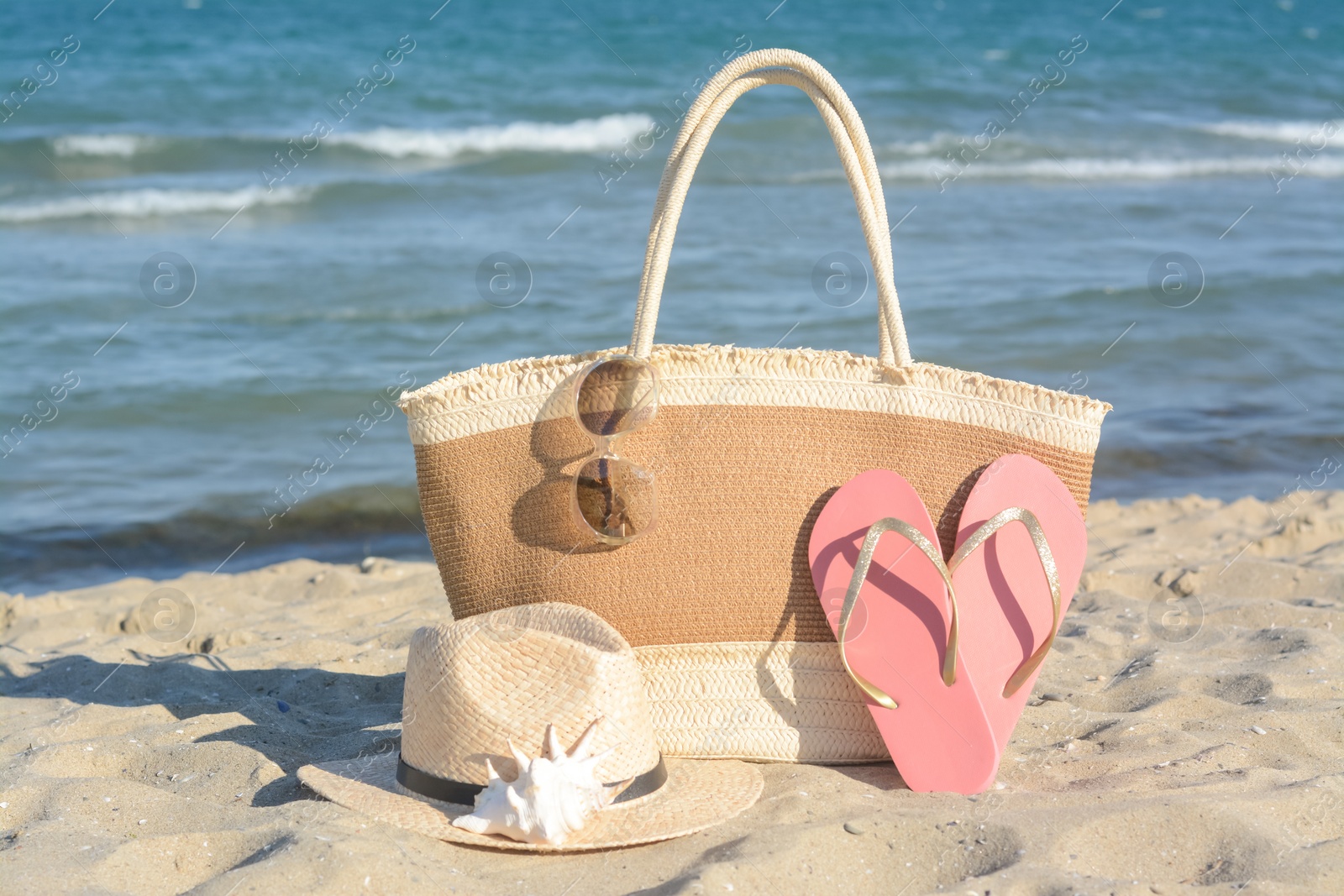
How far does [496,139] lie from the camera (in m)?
14.2

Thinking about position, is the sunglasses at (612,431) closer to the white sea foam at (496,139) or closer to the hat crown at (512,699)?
the hat crown at (512,699)

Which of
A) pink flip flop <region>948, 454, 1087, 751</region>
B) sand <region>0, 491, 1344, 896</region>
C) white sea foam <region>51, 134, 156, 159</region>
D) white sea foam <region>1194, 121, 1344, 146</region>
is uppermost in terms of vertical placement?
white sea foam <region>1194, 121, 1344, 146</region>

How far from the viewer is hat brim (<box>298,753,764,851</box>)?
2.19 meters

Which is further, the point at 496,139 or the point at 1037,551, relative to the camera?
the point at 496,139

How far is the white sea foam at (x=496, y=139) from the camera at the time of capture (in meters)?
14.0

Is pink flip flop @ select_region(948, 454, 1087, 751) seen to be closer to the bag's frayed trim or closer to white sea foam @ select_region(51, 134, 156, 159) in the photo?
the bag's frayed trim

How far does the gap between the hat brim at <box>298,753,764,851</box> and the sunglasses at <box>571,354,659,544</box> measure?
0.56m

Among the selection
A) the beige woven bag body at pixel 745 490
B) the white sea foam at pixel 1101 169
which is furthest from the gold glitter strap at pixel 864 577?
the white sea foam at pixel 1101 169

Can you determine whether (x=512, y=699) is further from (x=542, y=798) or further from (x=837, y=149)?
(x=837, y=149)

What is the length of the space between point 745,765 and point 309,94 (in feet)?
49.3

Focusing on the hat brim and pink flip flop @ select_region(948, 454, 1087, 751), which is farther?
pink flip flop @ select_region(948, 454, 1087, 751)

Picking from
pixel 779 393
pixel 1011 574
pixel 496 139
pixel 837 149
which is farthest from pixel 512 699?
pixel 496 139

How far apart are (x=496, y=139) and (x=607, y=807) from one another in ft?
42.4

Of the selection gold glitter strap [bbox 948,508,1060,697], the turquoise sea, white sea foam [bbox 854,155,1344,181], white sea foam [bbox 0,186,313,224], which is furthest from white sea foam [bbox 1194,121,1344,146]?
gold glitter strap [bbox 948,508,1060,697]
